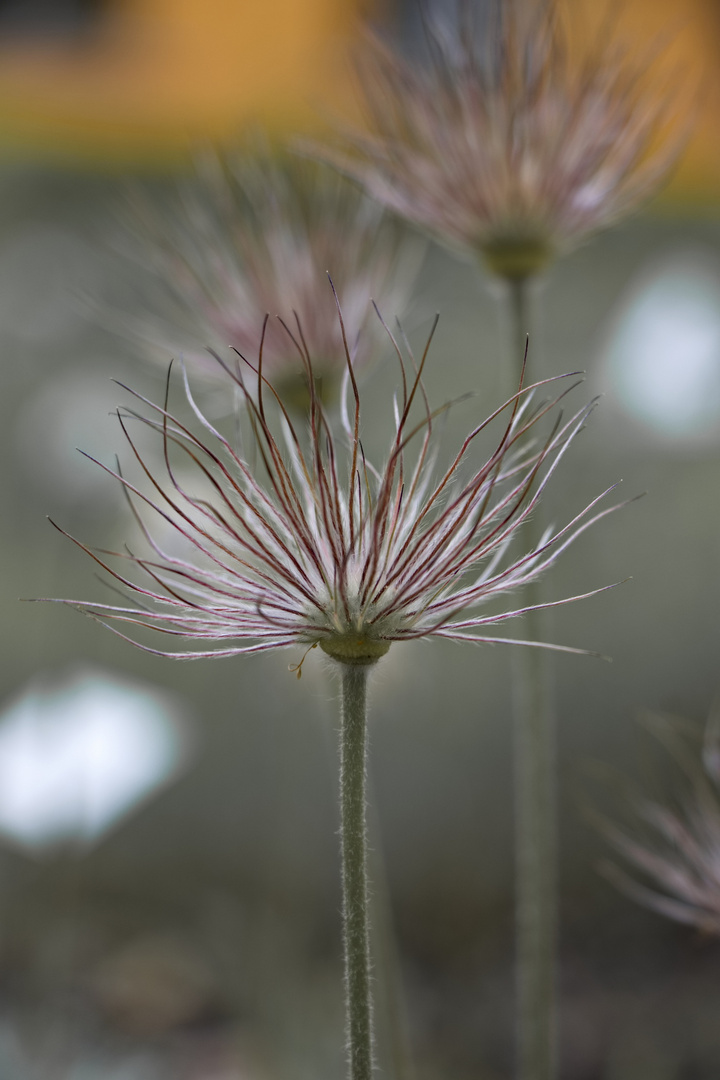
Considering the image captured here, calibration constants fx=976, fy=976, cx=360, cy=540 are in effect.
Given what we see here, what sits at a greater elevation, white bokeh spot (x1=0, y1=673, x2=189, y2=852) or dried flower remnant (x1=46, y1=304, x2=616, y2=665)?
dried flower remnant (x1=46, y1=304, x2=616, y2=665)

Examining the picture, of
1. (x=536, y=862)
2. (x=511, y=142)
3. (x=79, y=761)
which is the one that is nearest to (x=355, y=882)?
(x=536, y=862)

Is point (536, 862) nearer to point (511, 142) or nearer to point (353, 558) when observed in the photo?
point (353, 558)

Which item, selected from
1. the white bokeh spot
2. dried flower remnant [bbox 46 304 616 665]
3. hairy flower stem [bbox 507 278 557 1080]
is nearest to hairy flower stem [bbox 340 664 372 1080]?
dried flower remnant [bbox 46 304 616 665]

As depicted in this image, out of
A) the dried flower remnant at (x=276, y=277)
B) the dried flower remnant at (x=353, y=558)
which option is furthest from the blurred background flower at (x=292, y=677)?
the dried flower remnant at (x=353, y=558)

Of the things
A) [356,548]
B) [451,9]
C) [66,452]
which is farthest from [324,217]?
[451,9]

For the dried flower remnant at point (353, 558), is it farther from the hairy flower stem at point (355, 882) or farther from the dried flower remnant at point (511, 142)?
the dried flower remnant at point (511, 142)

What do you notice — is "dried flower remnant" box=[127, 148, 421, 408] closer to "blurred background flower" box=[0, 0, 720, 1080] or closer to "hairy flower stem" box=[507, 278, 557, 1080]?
"hairy flower stem" box=[507, 278, 557, 1080]

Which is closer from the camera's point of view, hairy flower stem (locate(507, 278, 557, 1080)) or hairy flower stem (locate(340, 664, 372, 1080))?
hairy flower stem (locate(340, 664, 372, 1080))
